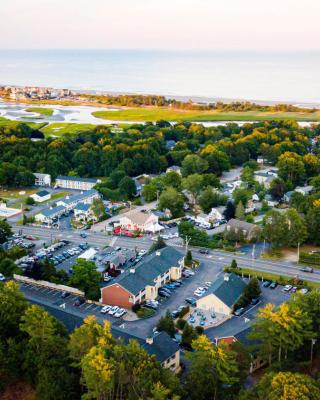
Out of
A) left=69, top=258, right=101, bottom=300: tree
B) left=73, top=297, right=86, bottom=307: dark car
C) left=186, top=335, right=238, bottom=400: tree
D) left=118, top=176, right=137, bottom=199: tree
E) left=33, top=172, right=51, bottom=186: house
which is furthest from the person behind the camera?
left=33, top=172, right=51, bottom=186: house

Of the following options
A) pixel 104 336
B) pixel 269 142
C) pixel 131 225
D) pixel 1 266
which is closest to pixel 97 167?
pixel 131 225

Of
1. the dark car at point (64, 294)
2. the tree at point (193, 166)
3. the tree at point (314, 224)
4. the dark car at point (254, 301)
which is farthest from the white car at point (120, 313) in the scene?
the tree at point (193, 166)

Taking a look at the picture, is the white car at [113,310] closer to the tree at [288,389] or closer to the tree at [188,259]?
the tree at [188,259]

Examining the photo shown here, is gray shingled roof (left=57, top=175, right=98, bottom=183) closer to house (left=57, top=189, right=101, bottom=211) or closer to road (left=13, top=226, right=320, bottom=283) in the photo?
house (left=57, top=189, right=101, bottom=211)

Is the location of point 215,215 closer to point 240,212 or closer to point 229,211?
point 229,211

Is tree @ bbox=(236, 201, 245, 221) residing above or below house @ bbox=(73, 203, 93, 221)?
above

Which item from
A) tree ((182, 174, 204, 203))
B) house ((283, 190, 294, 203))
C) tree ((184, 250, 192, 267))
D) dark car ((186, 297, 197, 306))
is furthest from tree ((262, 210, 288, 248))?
house ((283, 190, 294, 203))

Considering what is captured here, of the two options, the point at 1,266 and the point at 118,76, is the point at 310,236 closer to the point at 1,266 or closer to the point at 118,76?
the point at 1,266
